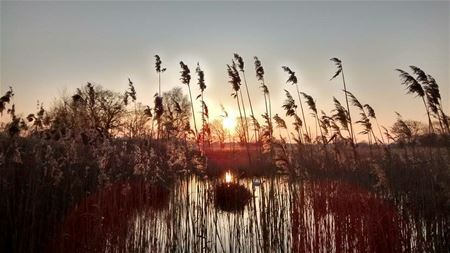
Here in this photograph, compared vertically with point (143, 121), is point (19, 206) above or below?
below

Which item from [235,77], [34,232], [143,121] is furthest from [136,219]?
[235,77]

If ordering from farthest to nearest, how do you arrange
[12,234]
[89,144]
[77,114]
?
[77,114] → [89,144] → [12,234]

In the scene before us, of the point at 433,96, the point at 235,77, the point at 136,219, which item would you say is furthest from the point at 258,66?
the point at 136,219

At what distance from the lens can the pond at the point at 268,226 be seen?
5.21 m

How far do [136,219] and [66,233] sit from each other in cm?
93

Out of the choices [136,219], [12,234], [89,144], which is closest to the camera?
[12,234]

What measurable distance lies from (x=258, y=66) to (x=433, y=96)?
2.69m

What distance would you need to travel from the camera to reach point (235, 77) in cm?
606

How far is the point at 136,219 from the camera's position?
5523mm

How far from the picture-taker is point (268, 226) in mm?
5492

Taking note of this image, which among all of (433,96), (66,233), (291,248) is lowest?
(291,248)

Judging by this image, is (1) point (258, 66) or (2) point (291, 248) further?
(1) point (258, 66)

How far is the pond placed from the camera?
5.21 meters

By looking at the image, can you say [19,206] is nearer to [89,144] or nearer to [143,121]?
[89,144]
